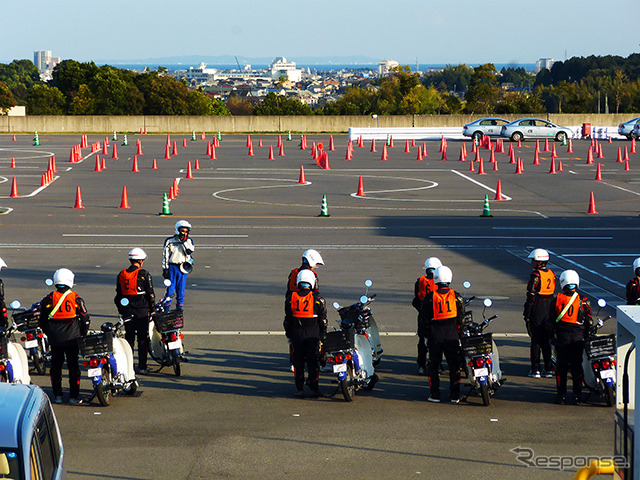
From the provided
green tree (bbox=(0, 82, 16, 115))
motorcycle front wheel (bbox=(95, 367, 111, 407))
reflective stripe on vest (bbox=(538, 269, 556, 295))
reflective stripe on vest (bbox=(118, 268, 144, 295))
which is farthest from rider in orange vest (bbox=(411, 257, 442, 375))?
green tree (bbox=(0, 82, 16, 115))

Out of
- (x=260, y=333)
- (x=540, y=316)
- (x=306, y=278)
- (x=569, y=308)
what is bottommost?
(x=260, y=333)

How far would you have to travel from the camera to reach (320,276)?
65.2 ft

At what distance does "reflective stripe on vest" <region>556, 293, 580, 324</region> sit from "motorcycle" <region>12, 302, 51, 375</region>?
21.5ft

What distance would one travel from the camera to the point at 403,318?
16.2m

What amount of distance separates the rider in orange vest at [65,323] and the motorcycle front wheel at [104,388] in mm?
396

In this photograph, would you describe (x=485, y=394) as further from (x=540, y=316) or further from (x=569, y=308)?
(x=540, y=316)

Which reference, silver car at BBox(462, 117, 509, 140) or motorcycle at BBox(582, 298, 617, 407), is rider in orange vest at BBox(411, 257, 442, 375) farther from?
silver car at BBox(462, 117, 509, 140)

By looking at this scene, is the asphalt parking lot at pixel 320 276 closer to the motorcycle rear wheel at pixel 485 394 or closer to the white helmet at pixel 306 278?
the motorcycle rear wheel at pixel 485 394

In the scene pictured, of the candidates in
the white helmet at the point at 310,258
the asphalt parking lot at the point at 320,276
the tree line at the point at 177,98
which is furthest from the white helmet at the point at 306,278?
the tree line at the point at 177,98

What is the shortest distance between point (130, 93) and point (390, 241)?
70.3 metres

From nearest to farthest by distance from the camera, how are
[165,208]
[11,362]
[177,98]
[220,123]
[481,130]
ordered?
1. [11,362]
2. [165,208]
3. [481,130]
4. [220,123]
5. [177,98]

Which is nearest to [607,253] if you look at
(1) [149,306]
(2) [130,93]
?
(1) [149,306]

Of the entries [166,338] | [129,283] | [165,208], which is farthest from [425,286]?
[165,208]

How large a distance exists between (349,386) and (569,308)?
2.85 metres
